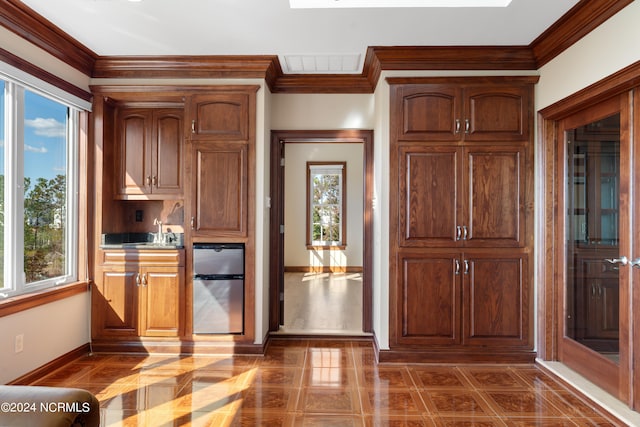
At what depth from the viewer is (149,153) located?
13.3ft

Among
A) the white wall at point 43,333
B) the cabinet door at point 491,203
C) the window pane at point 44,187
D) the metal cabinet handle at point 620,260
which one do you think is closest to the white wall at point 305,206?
the cabinet door at point 491,203

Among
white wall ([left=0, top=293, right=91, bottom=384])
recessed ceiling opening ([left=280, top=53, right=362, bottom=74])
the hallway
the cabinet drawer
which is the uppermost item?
recessed ceiling opening ([left=280, top=53, right=362, bottom=74])

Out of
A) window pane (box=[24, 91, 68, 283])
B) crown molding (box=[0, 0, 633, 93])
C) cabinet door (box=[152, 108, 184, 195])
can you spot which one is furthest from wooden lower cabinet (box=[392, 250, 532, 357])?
window pane (box=[24, 91, 68, 283])

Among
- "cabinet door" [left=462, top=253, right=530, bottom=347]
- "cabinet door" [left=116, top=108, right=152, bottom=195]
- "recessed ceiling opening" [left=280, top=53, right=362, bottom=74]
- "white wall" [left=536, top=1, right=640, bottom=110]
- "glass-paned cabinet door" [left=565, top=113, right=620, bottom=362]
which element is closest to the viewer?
"white wall" [left=536, top=1, right=640, bottom=110]

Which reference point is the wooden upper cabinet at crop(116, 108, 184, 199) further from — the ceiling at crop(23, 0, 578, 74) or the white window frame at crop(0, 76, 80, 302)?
the white window frame at crop(0, 76, 80, 302)

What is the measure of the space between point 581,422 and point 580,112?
220cm

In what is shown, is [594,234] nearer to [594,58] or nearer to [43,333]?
[594,58]

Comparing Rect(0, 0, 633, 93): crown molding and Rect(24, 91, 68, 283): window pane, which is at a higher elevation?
Rect(0, 0, 633, 93): crown molding

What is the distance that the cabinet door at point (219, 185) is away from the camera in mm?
3725

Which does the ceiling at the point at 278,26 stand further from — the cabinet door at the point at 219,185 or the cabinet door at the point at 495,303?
the cabinet door at the point at 495,303

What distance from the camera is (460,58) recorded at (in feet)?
11.5

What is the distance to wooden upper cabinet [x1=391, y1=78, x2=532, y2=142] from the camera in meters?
3.55

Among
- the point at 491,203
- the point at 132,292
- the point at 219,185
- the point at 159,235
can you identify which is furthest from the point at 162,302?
the point at 491,203

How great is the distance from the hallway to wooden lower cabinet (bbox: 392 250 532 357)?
881 millimetres
